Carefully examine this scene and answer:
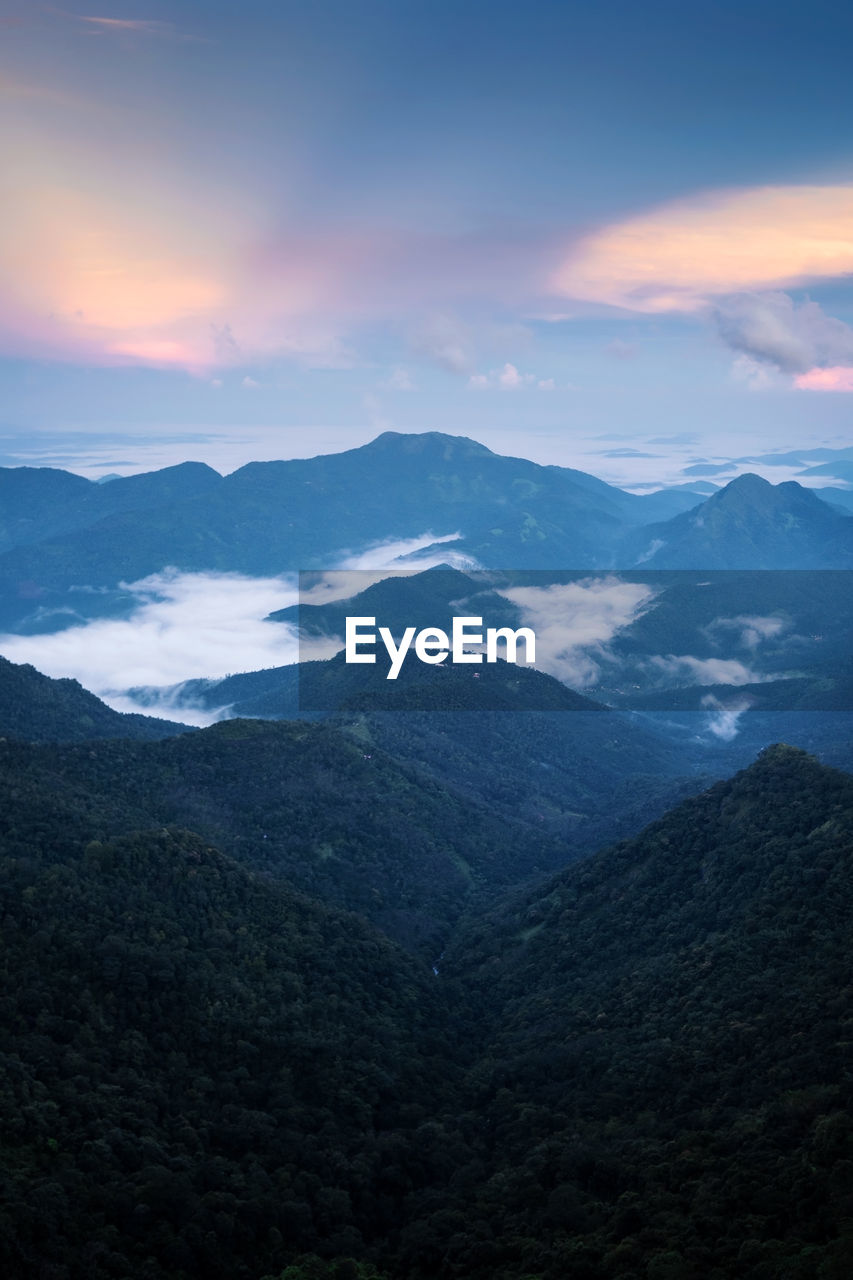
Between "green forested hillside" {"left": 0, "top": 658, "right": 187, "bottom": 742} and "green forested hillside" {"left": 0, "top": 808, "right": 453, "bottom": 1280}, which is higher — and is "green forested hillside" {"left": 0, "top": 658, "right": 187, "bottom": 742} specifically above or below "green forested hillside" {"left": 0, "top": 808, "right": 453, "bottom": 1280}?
above

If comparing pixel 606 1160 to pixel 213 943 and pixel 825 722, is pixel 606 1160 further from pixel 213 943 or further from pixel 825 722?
pixel 825 722

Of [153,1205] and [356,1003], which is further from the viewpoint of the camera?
[356,1003]

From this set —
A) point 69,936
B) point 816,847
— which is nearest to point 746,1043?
point 816,847

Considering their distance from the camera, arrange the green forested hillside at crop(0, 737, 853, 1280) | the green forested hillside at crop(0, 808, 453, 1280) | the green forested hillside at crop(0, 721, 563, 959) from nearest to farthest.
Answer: the green forested hillside at crop(0, 737, 853, 1280) < the green forested hillside at crop(0, 808, 453, 1280) < the green forested hillside at crop(0, 721, 563, 959)

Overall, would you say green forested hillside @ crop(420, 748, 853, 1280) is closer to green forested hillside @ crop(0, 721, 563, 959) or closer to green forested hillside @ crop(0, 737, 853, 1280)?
green forested hillside @ crop(0, 737, 853, 1280)

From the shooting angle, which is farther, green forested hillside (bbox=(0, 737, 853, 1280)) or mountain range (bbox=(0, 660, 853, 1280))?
mountain range (bbox=(0, 660, 853, 1280))

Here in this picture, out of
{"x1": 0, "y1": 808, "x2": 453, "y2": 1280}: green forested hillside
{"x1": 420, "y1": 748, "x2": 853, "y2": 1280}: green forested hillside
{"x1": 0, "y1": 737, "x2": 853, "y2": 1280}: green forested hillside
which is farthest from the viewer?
{"x1": 0, "y1": 808, "x2": 453, "y2": 1280}: green forested hillside

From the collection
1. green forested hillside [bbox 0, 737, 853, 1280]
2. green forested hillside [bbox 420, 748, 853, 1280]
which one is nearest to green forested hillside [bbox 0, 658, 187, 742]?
green forested hillside [bbox 0, 737, 853, 1280]

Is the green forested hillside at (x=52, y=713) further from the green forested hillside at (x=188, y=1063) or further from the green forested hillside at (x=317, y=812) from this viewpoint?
the green forested hillside at (x=188, y=1063)

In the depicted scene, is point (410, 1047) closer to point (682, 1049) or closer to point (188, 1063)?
point (188, 1063)

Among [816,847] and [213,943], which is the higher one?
[816,847]

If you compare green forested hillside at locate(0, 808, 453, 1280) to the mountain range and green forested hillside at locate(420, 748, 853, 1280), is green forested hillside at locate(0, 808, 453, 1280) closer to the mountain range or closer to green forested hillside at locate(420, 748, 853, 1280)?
the mountain range
